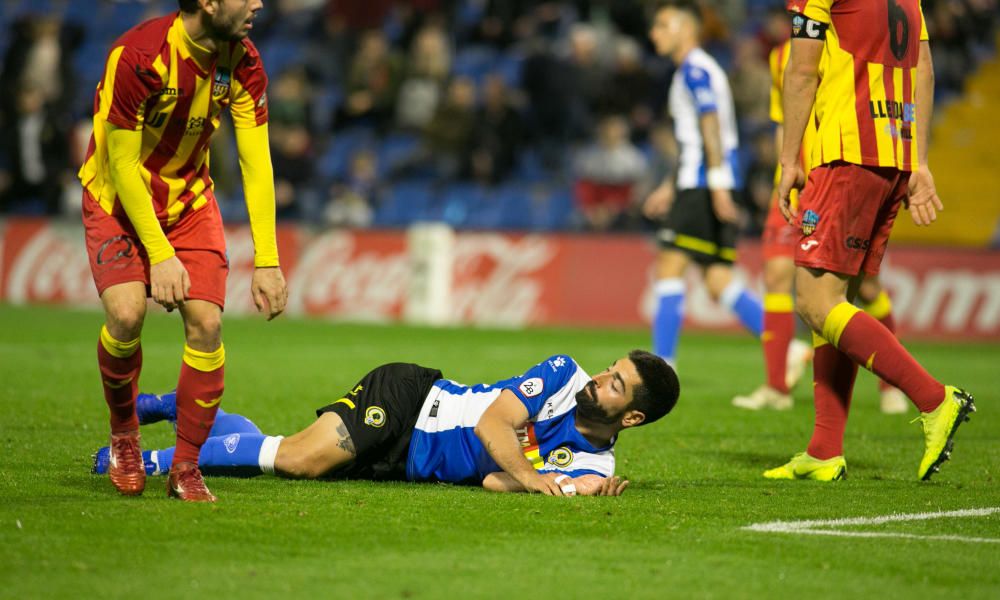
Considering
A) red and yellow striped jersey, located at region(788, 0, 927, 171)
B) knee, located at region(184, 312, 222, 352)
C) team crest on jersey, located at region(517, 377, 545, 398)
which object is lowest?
team crest on jersey, located at region(517, 377, 545, 398)

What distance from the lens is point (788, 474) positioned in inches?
261

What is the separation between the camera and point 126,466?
17.9ft

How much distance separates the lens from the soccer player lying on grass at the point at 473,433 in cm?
576

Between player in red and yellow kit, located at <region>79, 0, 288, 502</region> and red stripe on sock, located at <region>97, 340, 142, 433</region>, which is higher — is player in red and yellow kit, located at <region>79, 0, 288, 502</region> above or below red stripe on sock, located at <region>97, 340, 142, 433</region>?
above

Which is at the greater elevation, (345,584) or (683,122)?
(683,122)

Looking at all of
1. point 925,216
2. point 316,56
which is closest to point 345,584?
point 925,216

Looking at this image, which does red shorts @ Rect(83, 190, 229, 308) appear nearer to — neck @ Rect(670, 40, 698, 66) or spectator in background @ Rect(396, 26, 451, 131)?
neck @ Rect(670, 40, 698, 66)

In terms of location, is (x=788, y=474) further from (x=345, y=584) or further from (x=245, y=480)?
(x=345, y=584)

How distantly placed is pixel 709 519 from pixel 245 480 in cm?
198

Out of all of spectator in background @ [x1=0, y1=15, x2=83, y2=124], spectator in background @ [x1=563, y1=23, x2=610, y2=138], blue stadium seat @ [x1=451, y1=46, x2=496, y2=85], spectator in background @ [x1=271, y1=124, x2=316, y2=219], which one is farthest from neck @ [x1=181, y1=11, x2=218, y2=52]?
blue stadium seat @ [x1=451, y1=46, x2=496, y2=85]

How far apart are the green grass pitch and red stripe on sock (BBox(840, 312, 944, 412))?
45 centimetres

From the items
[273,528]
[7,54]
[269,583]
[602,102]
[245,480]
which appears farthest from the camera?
[7,54]

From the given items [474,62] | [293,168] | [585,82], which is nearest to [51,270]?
[293,168]

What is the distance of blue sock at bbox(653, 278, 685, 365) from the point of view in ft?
34.6
